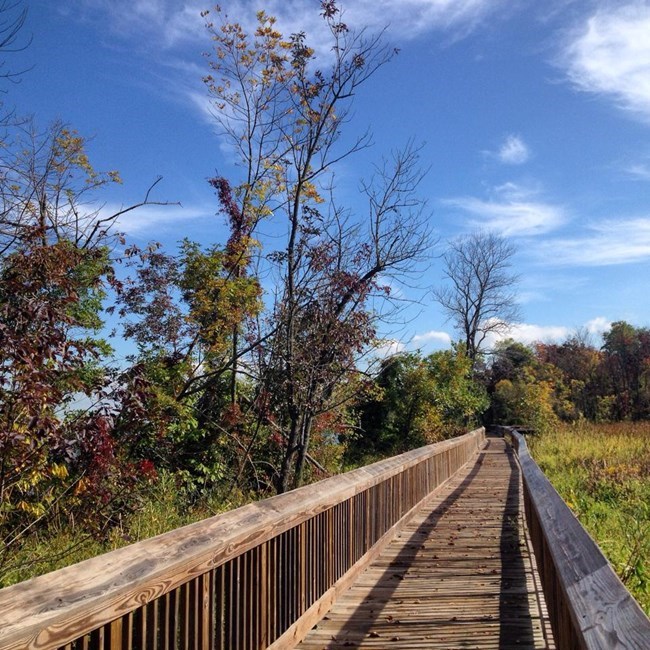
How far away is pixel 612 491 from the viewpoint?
1283cm

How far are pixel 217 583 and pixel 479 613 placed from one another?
101 inches

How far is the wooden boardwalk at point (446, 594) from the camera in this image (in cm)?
469

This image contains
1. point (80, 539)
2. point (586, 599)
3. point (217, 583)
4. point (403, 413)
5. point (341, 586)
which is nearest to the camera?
point (586, 599)

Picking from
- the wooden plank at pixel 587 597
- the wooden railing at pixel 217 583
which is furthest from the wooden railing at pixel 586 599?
the wooden railing at pixel 217 583

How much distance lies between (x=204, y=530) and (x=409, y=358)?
25.1 metres

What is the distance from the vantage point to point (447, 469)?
1525cm

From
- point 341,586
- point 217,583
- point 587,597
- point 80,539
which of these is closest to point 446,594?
point 341,586

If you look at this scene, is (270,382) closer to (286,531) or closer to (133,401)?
(133,401)

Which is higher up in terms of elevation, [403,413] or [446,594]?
[403,413]

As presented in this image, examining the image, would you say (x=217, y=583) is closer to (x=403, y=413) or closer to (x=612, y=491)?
(x=612, y=491)

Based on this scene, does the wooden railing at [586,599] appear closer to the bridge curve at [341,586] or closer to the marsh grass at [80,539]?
the bridge curve at [341,586]

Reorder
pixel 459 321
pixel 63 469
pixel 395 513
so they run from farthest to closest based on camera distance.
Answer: pixel 459 321, pixel 395 513, pixel 63 469

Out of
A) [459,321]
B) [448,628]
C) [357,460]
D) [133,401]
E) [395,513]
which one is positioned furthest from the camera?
[459,321]

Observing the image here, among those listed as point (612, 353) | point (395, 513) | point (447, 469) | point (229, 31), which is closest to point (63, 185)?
point (229, 31)
